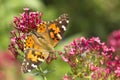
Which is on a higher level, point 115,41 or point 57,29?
point 115,41

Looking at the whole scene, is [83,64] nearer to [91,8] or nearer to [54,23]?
[54,23]

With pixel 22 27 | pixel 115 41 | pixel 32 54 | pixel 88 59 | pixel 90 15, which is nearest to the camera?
pixel 32 54

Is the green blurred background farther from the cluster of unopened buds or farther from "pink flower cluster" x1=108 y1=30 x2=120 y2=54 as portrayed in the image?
the cluster of unopened buds

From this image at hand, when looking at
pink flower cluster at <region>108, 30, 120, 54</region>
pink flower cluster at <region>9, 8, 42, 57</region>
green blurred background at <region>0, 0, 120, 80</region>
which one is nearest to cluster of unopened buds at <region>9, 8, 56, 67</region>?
pink flower cluster at <region>9, 8, 42, 57</region>

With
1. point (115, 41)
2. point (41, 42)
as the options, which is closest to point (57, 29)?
point (41, 42)

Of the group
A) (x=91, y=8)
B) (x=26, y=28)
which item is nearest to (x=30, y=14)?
(x=26, y=28)

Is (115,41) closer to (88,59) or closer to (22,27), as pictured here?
(88,59)
